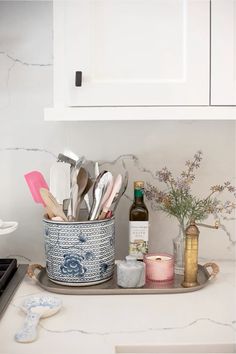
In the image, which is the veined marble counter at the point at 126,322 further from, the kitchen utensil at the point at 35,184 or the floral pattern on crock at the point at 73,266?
the kitchen utensil at the point at 35,184

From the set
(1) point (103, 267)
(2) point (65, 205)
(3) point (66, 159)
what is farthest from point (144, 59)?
(1) point (103, 267)

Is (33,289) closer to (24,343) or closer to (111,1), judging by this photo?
(24,343)

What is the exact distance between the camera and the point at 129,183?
1762mm

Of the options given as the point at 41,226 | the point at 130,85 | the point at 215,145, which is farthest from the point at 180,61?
the point at 41,226

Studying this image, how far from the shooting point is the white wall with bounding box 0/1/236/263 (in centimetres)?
172

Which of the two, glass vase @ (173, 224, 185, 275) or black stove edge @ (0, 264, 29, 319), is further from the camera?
glass vase @ (173, 224, 185, 275)

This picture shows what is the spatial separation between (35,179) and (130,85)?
42cm

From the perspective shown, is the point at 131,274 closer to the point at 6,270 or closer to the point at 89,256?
the point at 89,256

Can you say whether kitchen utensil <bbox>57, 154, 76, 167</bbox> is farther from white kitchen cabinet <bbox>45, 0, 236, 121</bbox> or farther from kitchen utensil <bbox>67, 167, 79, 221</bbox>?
white kitchen cabinet <bbox>45, 0, 236, 121</bbox>

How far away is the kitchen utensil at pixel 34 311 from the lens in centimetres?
112

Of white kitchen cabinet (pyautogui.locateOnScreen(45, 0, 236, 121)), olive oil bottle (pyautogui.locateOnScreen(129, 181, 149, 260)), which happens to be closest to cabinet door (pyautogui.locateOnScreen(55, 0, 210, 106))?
white kitchen cabinet (pyautogui.locateOnScreen(45, 0, 236, 121))

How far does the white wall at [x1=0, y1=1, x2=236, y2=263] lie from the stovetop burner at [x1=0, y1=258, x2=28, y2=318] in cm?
14

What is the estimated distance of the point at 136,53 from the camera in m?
1.38

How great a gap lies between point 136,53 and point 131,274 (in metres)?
0.63
